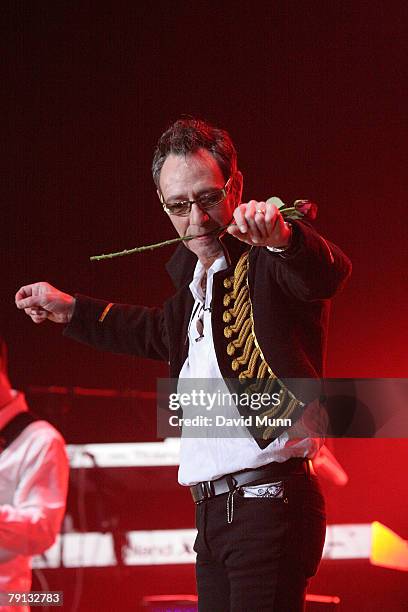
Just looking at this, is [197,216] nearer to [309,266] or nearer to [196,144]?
[196,144]

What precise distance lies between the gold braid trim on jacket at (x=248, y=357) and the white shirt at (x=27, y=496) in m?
1.16

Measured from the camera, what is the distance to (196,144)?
1.56 m

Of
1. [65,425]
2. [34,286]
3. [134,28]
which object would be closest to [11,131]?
[134,28]

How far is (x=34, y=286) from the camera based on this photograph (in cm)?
173

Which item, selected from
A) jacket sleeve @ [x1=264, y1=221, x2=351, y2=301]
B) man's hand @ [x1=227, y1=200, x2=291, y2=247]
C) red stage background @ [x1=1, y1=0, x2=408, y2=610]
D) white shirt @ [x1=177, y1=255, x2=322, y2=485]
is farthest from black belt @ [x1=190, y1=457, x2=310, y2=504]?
red stage background @ [x1=1, y1=0, x2=408, y2=610]

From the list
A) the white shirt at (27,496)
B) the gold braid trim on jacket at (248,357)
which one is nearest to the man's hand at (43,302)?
the gold braid trim on jacket at (248,357)

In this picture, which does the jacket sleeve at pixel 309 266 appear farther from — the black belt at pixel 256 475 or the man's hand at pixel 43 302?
the man's hand at pixel 43 302

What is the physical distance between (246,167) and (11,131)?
770 millimetres

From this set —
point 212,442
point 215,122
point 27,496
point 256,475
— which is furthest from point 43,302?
point 215,122

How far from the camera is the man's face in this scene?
1.51 meters

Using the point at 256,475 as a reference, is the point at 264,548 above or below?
below

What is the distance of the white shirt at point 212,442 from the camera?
1374mm

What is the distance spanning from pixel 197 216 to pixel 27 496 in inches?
47.6

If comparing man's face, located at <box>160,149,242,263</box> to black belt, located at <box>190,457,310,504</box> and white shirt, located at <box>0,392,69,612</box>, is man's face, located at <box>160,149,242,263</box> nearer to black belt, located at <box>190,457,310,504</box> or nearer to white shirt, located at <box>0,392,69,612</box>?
black belt, located at <box>190,457,310,504</box>
